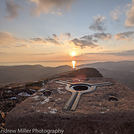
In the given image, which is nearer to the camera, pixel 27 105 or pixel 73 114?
pixel 73 114

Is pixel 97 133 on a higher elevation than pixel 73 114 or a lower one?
lower

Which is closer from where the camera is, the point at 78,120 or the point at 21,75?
the point at 78,120


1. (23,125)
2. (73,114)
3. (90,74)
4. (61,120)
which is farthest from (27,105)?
(90,74)

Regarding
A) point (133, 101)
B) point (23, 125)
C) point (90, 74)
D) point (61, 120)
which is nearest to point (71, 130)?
point (61, 120)

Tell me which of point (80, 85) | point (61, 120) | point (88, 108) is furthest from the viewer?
point (80, 85)

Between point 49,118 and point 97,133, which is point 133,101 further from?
point 49,118

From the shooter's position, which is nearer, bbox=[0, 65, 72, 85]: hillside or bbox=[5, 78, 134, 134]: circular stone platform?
bbox=[5, 78, 134, 134]: circular stone platform

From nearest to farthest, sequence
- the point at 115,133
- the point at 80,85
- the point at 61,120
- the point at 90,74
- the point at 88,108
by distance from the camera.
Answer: the point at 115,133 → the point at 61,120 → the point at 88,108 → the point at 80,85 → the point at 90,74

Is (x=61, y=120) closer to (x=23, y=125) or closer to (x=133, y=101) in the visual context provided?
(x=23, y=125)

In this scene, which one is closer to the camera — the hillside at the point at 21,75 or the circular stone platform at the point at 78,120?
the circular stone platform at the point at 78,120
